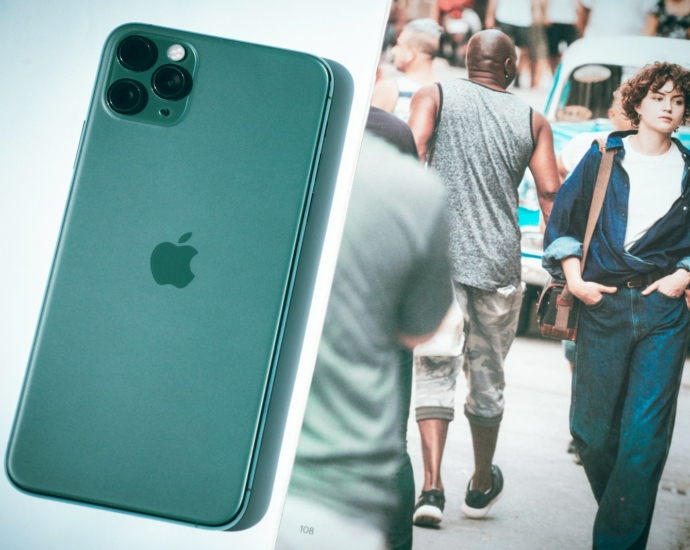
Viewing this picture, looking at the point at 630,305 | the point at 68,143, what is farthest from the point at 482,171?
the point at 68,143

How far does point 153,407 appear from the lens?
40 centimetres

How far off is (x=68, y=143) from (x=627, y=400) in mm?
512

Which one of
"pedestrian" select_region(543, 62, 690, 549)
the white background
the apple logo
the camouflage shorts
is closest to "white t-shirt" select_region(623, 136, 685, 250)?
"pedestrian" select_region(543, 62, 690, 549)

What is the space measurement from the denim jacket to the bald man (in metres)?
0.02

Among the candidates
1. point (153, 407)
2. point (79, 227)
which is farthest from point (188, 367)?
point (79, 227)

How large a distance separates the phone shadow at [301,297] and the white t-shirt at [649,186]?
0.75ft

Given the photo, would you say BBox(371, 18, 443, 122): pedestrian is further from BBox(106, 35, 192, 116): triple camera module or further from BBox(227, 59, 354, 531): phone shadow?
BBox(106, 35, 192, 116): triple camera module

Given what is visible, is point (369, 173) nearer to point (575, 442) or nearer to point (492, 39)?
point (492, 39)

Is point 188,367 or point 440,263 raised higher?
point 440,263

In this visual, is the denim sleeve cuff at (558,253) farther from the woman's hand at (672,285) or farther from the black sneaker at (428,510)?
the black sneaker at (428,510)

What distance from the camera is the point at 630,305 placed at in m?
0.38

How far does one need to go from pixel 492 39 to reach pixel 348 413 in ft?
1.05

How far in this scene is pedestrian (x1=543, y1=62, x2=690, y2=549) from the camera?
14.8 inches

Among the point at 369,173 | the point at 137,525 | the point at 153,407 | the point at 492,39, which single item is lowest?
the point at 137,525
